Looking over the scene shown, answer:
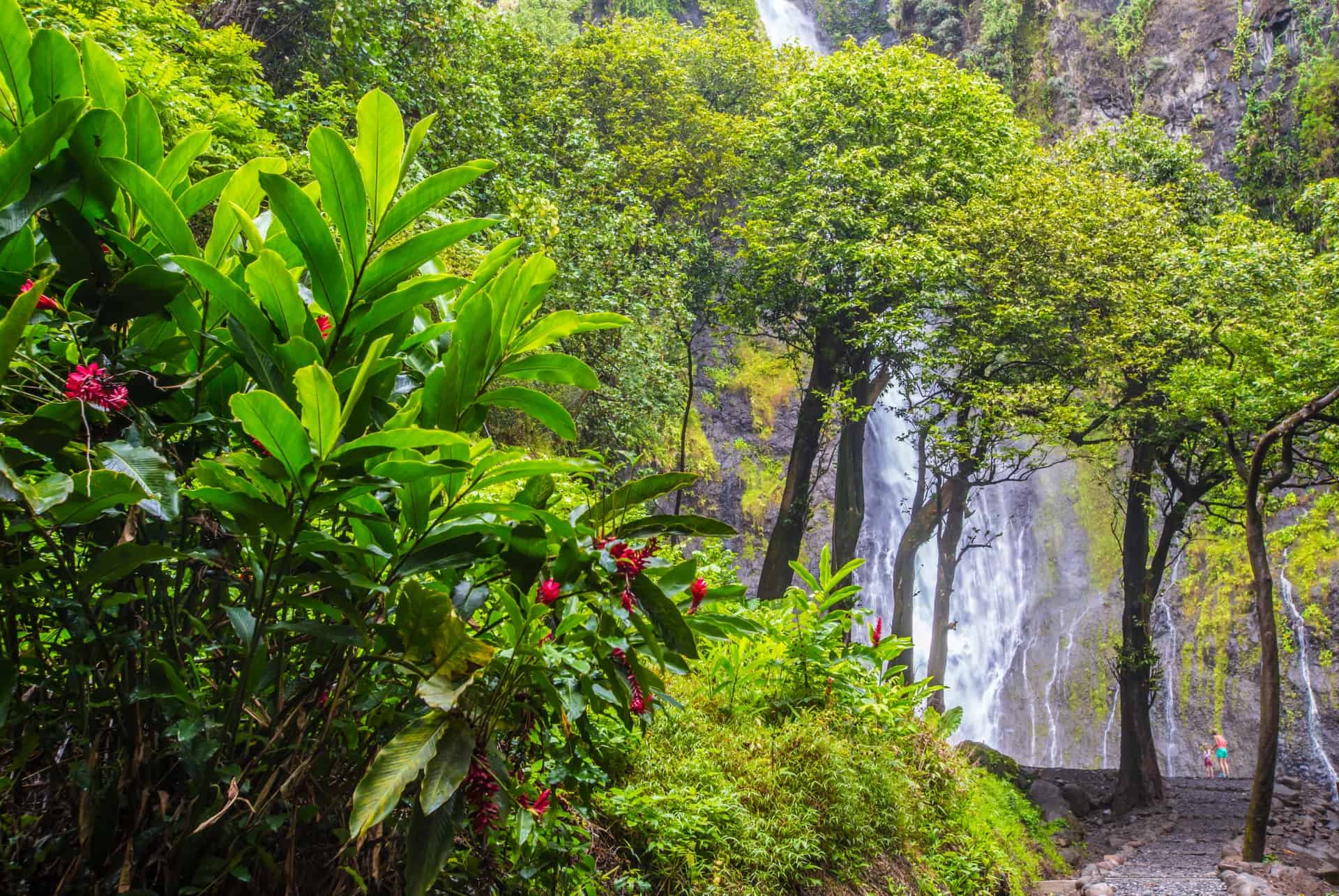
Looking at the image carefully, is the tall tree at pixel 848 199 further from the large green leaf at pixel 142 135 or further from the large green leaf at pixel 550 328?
the large green leaf at pixel 142 135

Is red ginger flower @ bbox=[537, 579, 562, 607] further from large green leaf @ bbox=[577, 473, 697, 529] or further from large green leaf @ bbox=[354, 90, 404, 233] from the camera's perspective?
large green leaf @ bbox=[354, 90, 404, 233]

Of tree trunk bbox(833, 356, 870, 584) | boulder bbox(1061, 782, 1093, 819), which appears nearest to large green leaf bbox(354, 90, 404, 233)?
tree trunk bbox(833, 356, 870, 584)

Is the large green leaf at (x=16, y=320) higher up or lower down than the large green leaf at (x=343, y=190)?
lower down

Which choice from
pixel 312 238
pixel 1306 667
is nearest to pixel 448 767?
pixel 312 238

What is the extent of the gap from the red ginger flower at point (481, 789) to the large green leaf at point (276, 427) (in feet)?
1.82

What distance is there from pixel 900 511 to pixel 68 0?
58.6 feet

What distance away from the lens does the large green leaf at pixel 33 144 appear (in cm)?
106

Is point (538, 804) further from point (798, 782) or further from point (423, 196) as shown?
point (798, 782)

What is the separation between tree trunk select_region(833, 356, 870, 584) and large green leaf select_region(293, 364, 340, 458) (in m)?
12.5

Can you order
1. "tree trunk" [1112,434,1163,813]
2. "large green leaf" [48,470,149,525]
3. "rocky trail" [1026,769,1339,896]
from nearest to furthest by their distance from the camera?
"large green leaf" [48,470,149,525] < "rocky trail" [1026,769,1339,896] < "tree trunk" [1112,434,1163,813]

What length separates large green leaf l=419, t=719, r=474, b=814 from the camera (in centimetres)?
116

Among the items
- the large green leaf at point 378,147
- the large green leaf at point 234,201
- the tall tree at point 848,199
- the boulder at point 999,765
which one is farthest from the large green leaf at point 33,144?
the tall tree at point 848,199

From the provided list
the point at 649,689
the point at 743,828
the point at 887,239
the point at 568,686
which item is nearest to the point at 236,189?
the point at 568,686

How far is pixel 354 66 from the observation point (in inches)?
410
